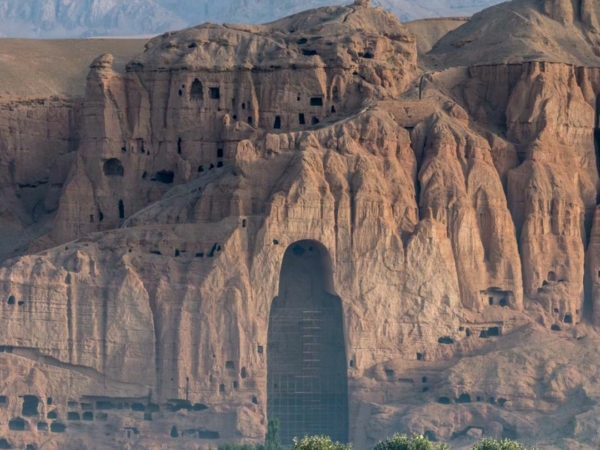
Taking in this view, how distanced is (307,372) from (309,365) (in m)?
0.27

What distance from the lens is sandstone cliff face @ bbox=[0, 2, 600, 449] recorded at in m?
92.4

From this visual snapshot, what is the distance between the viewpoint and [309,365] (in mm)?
94500

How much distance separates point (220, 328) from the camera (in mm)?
92688

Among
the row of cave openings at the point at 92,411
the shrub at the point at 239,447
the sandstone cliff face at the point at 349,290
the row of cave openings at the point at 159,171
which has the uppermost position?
the row of cave openings at the point at 159,171

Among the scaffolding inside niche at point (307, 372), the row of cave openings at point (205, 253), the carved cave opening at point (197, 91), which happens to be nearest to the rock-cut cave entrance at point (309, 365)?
the scaffolding inside niche at point (307, 372)

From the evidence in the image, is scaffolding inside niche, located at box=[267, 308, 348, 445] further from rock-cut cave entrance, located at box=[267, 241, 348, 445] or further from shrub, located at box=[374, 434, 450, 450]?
shrub, located at box=[374, 434, 450, 450]

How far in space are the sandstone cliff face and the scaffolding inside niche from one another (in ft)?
0.34

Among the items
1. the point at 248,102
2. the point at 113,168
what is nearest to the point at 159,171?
the point at 113,168

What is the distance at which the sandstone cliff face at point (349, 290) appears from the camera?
92438mm

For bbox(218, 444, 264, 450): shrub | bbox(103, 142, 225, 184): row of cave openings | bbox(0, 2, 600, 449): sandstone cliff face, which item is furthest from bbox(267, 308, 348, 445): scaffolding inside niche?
bbox(103, 142, 225, 184): row of cave openings

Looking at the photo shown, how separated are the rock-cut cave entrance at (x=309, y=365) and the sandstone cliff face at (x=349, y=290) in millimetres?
110

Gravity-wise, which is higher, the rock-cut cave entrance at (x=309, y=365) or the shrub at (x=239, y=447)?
the rock-cut cave entrance at (x=309, y=365)

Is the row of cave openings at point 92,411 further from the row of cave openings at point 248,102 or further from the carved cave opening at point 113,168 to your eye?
the row of cave openings at point 248,102

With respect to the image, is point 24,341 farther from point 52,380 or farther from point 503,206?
point 503,206
